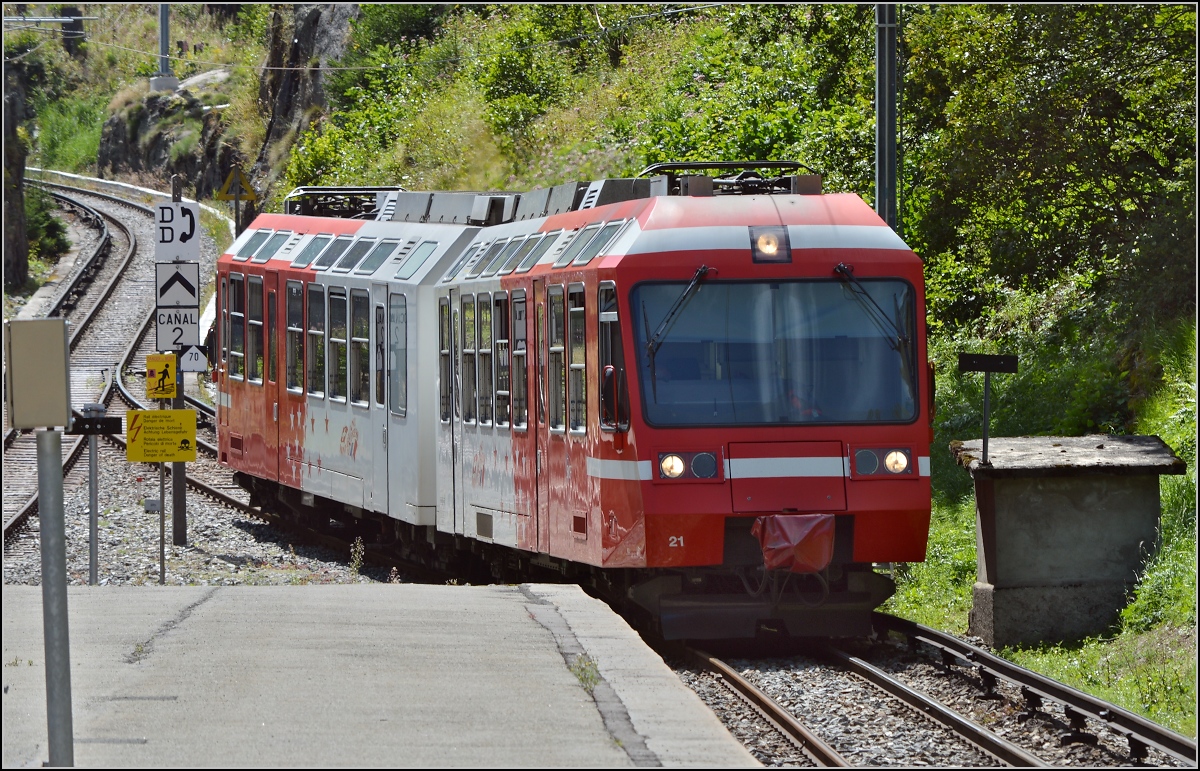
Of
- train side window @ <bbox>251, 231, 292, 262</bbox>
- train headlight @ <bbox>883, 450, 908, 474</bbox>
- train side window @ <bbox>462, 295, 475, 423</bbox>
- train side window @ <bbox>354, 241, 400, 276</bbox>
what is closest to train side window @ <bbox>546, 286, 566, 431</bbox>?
train side window @ <bbox>462, 295, 475, 423</bbox>

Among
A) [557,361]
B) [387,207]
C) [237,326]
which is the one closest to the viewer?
[557,361]

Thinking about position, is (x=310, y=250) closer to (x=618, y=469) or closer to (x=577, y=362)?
(x=577, y=362)

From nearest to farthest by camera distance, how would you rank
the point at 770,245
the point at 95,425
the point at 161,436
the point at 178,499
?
the point at 95,425 < the point at 770,245 < the point at 161,436 < the point at 178,499

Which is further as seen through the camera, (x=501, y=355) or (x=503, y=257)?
(x=503, y=257)

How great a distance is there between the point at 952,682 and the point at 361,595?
175 inches

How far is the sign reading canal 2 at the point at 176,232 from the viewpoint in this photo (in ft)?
62.7

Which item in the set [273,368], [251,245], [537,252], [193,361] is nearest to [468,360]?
[537,252]

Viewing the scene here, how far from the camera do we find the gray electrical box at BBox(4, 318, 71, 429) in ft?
21.4

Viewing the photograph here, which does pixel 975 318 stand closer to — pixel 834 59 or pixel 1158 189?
pixel 834 59

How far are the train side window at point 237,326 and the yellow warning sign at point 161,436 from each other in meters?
3.60

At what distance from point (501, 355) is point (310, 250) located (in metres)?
5.65

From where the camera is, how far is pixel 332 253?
59.8 feet

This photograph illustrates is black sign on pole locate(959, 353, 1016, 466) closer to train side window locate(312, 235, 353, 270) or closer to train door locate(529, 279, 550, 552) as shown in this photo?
train door locate(529, 279, 550, 552)

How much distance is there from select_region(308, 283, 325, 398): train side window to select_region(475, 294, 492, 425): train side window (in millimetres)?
4128
